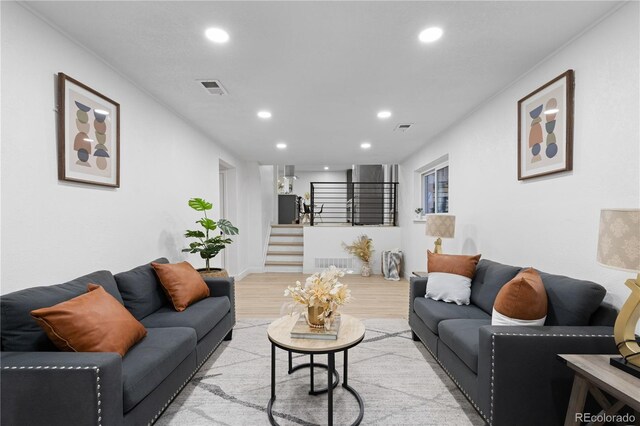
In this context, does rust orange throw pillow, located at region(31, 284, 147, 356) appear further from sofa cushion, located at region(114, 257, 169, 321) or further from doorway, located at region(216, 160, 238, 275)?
doorway, located at region(216, 160, 238, 275)

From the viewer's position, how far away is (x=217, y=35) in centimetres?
204

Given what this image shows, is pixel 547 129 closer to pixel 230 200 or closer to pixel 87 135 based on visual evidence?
pixel 87 135

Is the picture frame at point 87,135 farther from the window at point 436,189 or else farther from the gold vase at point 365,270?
the gold vase at point 365,270

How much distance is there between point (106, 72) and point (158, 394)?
8.08ft

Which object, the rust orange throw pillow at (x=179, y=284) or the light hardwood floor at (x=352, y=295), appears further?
the light hardwood floor at (x=352, y=295)

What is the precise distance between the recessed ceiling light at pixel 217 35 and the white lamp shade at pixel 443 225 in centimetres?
287

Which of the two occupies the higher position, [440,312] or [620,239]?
[620,239]

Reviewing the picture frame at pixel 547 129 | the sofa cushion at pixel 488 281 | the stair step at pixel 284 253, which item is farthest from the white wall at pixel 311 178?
the picture frame at pixel 547 129

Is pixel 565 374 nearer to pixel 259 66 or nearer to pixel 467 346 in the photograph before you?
pixel 467 346

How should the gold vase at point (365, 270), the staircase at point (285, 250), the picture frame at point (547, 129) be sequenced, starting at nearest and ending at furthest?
the picture frame at point (547, 129) < the gold vase at point (365, 270) < the staircase at point (285, 250)

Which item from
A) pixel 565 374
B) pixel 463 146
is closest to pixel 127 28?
pixel 565 374

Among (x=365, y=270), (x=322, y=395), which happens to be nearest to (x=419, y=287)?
(x=322, y=395)

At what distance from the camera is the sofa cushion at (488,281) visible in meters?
2.50

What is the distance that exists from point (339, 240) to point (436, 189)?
2572mm
